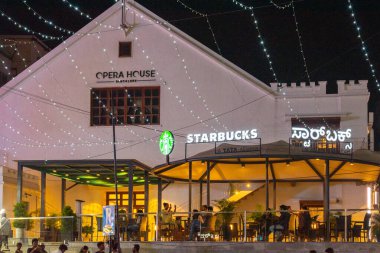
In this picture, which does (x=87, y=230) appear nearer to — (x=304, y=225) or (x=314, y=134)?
(x=304, y=225)

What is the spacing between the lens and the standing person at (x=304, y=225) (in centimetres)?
2261

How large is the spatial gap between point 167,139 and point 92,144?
19.0 ft

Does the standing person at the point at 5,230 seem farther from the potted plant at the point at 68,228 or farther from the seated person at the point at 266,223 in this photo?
the seated person at the point at 266,223

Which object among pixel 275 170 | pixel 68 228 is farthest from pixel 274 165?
pixel 68 228

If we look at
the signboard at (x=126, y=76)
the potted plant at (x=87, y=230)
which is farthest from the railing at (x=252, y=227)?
the signboard at (x=126, y=76)

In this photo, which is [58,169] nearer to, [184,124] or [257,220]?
[184,124]

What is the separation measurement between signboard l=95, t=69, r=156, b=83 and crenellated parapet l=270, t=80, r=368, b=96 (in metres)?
5.45

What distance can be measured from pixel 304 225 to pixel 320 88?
10.9m

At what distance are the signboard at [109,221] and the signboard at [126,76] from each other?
42.9 ft

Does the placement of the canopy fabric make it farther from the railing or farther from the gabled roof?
the gabled roof

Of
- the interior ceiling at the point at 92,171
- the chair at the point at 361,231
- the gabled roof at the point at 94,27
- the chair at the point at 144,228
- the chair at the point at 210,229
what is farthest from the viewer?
the gabled roof at the point at 94,27

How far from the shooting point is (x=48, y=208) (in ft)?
116

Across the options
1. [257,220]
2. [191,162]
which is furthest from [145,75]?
[257,220]

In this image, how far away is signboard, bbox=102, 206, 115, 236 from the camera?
21.3 m
